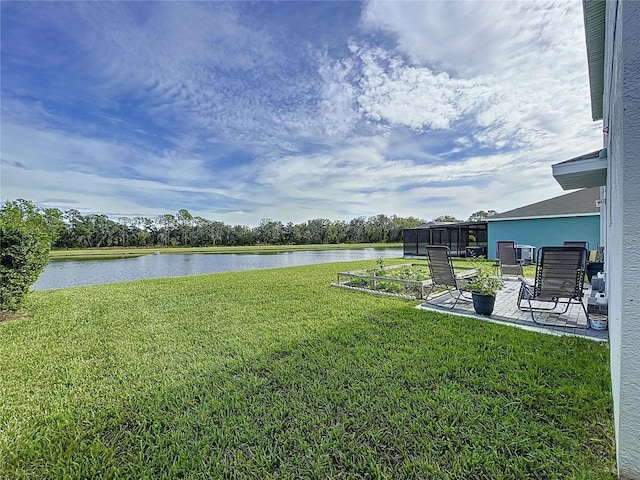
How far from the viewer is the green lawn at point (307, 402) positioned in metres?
1.71

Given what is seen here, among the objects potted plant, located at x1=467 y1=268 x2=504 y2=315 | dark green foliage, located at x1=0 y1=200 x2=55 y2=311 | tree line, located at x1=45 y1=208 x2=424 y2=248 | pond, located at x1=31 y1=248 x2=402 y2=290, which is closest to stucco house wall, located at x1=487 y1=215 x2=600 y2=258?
pond, located at x1=31 y1=248 x2=402 y2=290

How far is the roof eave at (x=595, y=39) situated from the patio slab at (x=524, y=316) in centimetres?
381

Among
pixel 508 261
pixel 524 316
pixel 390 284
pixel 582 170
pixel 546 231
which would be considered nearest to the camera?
pixel 582 170

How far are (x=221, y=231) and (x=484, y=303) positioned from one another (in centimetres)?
5422

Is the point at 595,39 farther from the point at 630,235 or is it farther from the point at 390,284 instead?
the point at 390,284

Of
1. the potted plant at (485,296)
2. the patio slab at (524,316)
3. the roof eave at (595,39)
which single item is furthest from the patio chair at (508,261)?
the roof eave at (595,39)

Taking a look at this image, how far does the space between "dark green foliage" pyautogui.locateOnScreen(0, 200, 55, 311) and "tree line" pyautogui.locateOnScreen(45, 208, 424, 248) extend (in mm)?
43826

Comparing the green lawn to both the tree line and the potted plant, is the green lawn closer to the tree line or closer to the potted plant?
the potted plant

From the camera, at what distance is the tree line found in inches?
1863

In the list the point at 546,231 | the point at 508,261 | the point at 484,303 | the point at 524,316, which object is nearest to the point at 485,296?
the point at 484,303

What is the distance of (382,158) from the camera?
16.8 m

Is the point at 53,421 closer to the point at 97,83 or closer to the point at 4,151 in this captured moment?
the point at 97,83

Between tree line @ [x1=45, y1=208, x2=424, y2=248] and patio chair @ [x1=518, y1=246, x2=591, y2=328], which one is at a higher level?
tree line @ [x1=45, y1=208, x2=424, y2=248]

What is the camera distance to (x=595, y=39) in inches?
153
